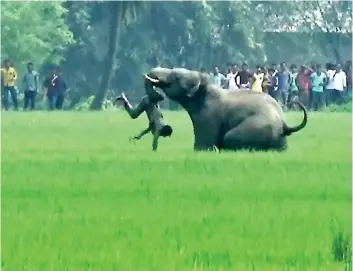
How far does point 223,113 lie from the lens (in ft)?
61.2

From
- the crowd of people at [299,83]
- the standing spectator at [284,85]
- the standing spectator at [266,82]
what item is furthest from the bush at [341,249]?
the standing spectator at [284,85]

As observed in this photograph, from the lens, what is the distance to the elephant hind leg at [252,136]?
18.4 m

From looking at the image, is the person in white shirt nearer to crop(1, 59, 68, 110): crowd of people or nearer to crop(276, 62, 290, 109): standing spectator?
crop(276, 62, 290, 109): standing spectator

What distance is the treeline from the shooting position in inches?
2442

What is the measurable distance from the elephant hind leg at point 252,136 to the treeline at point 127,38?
37881 mm

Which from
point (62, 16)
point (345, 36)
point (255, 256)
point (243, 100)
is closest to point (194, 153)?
point (243, 100)

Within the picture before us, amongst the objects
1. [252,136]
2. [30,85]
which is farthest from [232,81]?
[252,136]

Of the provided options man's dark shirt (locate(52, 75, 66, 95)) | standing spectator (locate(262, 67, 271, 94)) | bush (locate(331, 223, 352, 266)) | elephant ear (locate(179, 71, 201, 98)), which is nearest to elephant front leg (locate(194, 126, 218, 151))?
elephant ear (locate(179, 71, 201, 98))

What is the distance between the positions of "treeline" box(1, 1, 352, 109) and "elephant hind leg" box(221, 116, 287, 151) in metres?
37.9

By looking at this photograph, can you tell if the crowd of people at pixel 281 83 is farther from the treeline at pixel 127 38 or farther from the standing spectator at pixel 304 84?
the treeline at pixel 127 38

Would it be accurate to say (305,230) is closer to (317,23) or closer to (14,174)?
(14,174)

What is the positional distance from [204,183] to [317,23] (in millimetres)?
61397

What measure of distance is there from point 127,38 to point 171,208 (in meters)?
52.8

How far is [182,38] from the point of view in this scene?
6550 cm
